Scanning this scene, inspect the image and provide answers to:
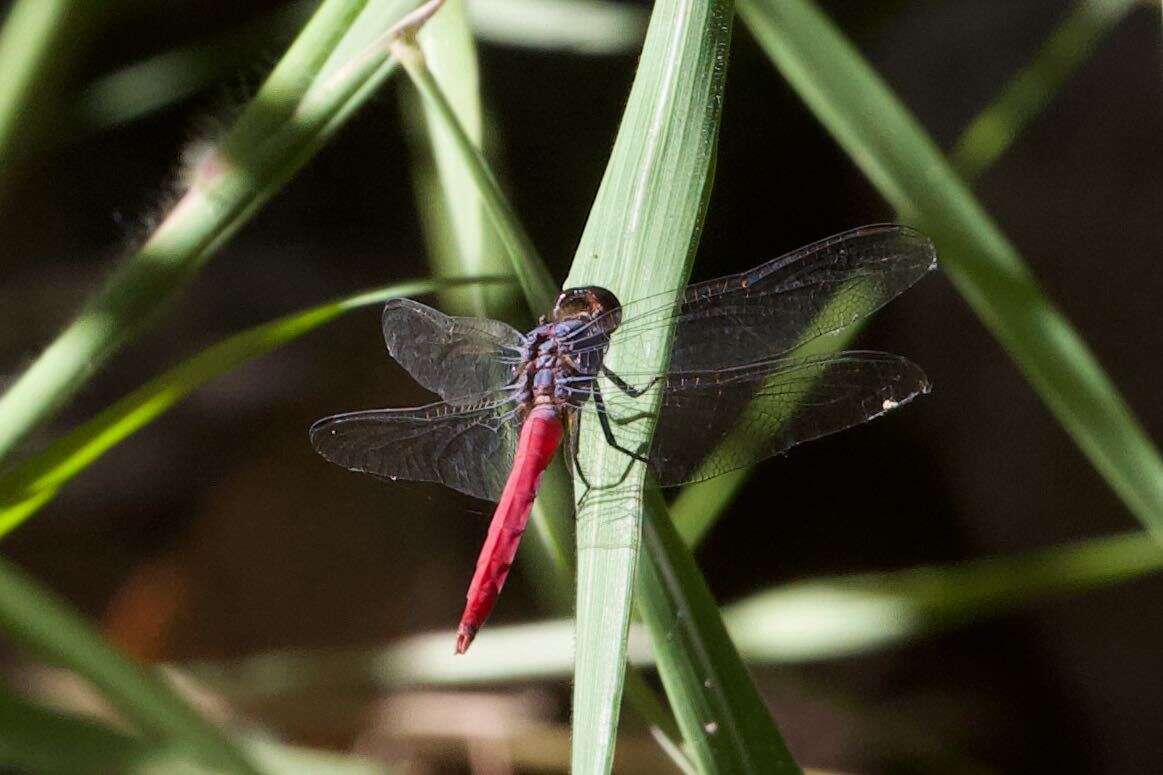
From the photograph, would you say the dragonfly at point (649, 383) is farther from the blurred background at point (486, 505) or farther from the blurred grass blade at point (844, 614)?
the blurred background at point (486, 505)

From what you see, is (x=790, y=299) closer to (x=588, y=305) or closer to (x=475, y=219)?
(x=588, y=305)

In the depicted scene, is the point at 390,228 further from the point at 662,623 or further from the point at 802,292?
the point at 662,623

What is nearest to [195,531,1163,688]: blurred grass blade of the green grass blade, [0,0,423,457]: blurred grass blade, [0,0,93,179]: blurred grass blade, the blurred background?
the blurred background

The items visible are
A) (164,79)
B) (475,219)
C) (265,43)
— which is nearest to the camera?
(475,219)

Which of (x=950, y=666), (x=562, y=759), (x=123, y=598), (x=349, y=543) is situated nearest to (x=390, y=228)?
(x=349, y=543)

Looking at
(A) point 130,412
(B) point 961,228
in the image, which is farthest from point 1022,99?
(A) point 130,412

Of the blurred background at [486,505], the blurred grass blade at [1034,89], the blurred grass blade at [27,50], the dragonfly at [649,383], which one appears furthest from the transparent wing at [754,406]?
Answer: the blurred grass blade at [27,50]

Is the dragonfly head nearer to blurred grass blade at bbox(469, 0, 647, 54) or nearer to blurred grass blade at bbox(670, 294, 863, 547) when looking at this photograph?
blurred grass blade at bbox(670, 294, 863, 547)
